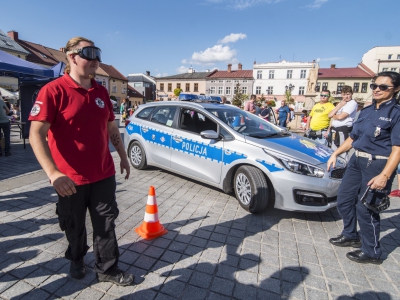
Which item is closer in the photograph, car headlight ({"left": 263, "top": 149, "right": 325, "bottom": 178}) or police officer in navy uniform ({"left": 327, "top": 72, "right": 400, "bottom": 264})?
police officer in navy uniform ({"left": 327, "top": 72, "right": 400, "bottom": 264})

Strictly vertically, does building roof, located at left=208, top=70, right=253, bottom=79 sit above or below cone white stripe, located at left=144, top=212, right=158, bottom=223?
above

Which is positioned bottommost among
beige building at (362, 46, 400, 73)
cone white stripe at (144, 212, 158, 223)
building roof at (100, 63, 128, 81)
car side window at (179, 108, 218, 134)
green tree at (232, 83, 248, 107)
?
cone white stripe at (144, 212, 158, 223)

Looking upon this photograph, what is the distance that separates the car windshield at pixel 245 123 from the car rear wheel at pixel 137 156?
192 centimetres

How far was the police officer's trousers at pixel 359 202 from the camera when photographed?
94.3 inches

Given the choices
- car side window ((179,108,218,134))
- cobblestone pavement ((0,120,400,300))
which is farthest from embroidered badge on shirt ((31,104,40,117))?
car side window ((179,108,218,134))

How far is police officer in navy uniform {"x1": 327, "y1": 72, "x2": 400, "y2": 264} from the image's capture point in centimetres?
227

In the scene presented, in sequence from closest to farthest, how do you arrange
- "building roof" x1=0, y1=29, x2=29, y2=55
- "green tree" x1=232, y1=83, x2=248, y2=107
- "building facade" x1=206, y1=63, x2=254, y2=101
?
"building roof" x1=0, y1=29, x2=29, y2=55, "green tree" x1=232, y1=83, x2=248, y2=107, "building facade" x1=206, y1=63, x2=254, y2=101

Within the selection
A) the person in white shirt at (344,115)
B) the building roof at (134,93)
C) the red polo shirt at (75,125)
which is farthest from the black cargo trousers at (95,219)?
the building roof at (134,93)

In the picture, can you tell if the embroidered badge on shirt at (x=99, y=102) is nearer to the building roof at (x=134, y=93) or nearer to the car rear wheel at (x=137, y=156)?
the car rear wheel at (x=137, y=156)

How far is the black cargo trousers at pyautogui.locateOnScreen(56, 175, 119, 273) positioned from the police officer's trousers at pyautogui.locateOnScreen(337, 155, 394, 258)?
245 cm

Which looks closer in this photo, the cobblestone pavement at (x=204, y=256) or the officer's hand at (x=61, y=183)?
the officer's hand at (x=61, y=183)

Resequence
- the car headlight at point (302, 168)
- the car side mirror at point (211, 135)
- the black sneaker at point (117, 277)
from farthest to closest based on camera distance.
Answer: the car side mirror at point (211, 135)
the car headlight at point (302, 168)
the black sneaker at point (117, 277)

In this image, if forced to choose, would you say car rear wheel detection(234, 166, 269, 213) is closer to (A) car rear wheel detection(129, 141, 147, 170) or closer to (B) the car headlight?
(B) the car headlight

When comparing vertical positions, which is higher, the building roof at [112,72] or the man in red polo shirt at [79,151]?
the building roof at [112,72]
